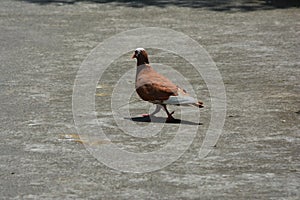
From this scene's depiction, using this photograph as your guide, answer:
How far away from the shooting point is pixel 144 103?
7.62 meters

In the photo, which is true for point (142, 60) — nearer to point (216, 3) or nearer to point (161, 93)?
point (161, 93)

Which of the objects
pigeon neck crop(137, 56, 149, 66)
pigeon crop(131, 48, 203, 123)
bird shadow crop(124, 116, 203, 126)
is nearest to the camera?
pigeon crop(131, 48, 203, 123)

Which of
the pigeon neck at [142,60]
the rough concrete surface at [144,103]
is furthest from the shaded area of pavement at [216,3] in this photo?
the pigeon neck at [142,60]

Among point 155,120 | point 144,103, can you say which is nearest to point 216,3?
point 144,103

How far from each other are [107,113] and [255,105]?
1.23m

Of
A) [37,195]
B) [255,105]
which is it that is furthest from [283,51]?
[37,195]

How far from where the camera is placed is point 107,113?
23.9ft

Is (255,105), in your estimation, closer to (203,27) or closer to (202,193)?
(202,193)

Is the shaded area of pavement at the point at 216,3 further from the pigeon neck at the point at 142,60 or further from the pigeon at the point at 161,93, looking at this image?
the pigeon at the point at 161,93

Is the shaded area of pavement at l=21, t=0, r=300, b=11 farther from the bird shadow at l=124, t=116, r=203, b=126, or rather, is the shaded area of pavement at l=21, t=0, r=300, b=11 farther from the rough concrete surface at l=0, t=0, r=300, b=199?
the bird shadow at l=124, t=116, r=203, b=126

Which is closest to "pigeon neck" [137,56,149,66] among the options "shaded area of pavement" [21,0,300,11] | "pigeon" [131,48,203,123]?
"pigeon" [131,48,203,123]

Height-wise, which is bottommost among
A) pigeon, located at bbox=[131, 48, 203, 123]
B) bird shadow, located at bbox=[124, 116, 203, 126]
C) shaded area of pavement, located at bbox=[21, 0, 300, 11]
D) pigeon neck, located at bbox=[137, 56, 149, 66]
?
shaded area of pavement, located at bbox=[21, 0, 300, 11]

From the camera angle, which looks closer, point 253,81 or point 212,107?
point 212,107

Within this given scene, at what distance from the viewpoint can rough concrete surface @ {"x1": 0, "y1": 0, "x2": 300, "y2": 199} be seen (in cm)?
548
